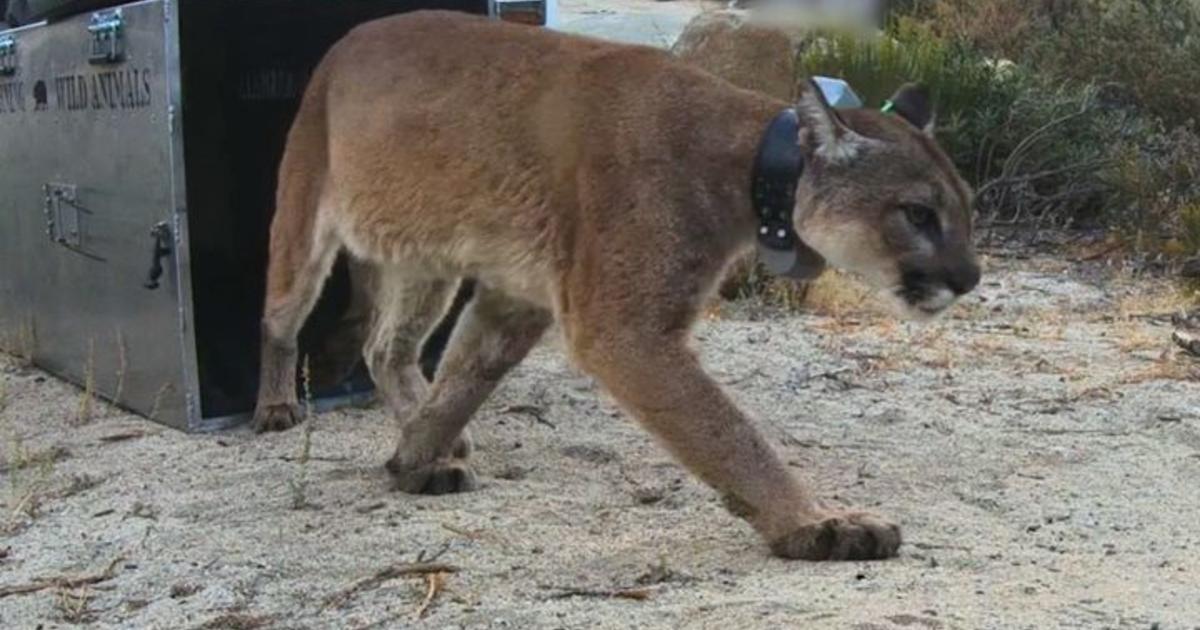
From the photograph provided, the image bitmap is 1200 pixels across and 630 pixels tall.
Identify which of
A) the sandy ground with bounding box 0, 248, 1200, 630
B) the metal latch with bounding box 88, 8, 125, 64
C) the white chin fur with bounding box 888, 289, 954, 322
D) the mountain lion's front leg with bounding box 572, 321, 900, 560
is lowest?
the sandy ground with bounding box 0, 248, 1200, 630

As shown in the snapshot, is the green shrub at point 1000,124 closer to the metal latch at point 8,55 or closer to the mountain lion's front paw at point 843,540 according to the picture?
the metal latch at point 8,55

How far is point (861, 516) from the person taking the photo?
4070mm

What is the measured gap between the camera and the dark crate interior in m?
6.45

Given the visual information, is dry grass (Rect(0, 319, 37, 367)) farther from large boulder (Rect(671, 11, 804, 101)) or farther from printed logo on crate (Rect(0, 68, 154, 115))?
large boulder (Rect(671, 11, 804, 101))

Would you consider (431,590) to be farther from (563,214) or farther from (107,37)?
(107,37)

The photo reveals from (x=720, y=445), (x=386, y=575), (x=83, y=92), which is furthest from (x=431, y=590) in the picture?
(x=83, y=92)

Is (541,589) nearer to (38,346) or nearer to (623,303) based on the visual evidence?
Result: (623,303)

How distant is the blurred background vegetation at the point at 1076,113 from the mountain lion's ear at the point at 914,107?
4869 mm

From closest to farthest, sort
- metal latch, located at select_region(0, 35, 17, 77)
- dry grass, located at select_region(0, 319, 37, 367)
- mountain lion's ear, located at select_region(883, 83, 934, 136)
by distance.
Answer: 1. mountain lion's ear, located at select_region(883, 83, 934, 136)
2. metal latch, located at select_region(0, 35, 17, 77)
3. dry grass, located at select_region(0, 319, 37, 367)

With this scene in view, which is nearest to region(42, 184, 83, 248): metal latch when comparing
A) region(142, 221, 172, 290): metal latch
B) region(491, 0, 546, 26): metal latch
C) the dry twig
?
region(142, 221, 172, 290): metal latch

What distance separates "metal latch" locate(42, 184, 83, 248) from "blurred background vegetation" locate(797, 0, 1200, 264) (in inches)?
225

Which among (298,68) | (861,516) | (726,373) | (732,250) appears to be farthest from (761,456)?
(298,68)

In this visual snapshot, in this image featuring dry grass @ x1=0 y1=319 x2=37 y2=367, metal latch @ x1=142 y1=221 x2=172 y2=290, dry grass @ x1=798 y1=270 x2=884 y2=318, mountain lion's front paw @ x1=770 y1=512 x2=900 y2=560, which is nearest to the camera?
mountain lion's front paw @ x1=770 y1=512 x2=900 y2=560

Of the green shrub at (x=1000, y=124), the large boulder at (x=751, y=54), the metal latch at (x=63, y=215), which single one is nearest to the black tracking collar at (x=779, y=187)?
the metal latch at (x=63, y=215)
